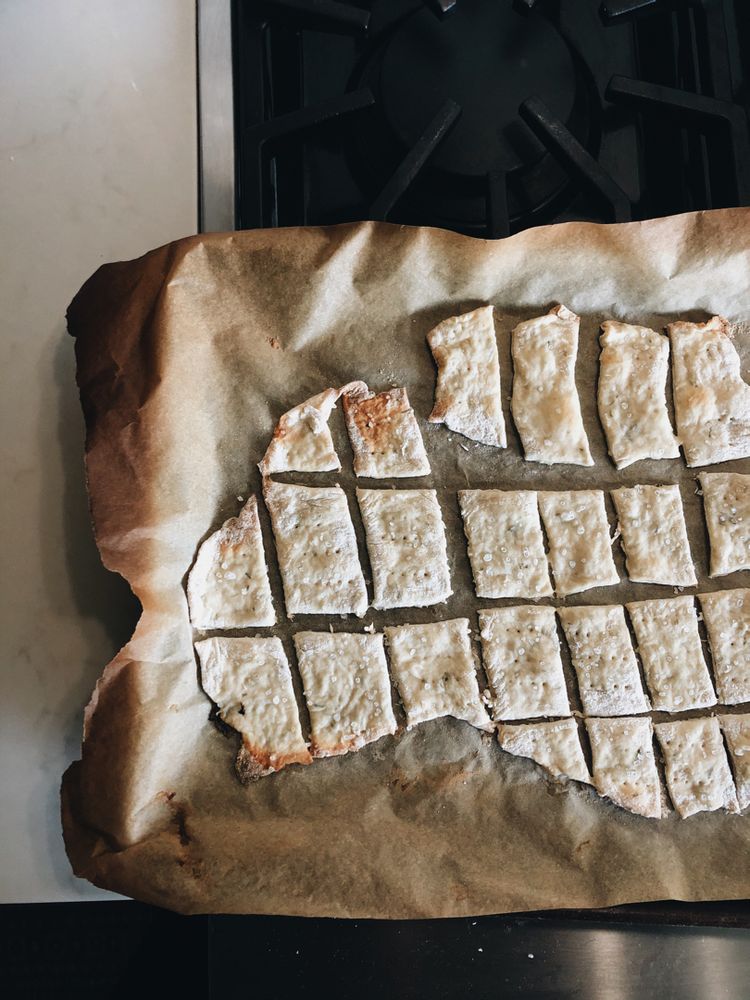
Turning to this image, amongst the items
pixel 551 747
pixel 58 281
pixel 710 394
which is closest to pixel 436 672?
pixel 551 747

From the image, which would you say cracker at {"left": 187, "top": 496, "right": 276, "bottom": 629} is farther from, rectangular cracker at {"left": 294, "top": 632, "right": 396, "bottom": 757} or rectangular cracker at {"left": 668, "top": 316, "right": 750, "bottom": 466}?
rectangular cracker at {"left": 668, "top": 316, "right": 750, "bottom": 466}

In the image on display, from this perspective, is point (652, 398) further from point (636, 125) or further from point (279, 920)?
point (279, 920)

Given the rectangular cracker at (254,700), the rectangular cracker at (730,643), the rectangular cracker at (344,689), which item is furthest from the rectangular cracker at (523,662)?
the rectangular cracker at (254,700)

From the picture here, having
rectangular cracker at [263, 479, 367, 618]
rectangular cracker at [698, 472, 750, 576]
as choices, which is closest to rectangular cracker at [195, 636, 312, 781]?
rectangular cracker at [263, 479, 367, 618]

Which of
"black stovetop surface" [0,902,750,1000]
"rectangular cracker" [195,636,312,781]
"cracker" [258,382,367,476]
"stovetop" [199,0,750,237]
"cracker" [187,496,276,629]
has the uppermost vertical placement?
"stovetop" [199,0,750,237]

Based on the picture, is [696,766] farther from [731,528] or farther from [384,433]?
[384,433]

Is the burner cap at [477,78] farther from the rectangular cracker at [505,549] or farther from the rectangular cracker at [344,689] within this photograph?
the rectangular cracker at [344,689]

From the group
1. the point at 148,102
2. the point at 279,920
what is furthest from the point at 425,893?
the point at 148,102
